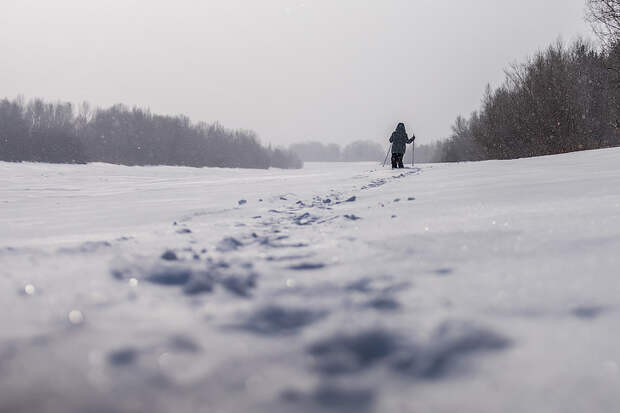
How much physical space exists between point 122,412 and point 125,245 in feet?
3.87

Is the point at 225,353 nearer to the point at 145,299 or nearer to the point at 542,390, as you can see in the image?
the point at 145,299

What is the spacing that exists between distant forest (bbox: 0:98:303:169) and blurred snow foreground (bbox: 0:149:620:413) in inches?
1547

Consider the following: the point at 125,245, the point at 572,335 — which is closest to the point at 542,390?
the point at 572,335

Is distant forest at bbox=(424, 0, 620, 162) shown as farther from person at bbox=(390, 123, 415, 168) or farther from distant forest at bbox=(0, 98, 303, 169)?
distant forest at bbox=(0, 98, 303, 169)

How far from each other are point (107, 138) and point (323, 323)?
159ft

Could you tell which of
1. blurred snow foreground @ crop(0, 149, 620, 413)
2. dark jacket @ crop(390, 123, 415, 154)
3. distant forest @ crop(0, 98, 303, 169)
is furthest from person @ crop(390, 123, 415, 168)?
distant forest @ crop(0, 98, 303, 169)

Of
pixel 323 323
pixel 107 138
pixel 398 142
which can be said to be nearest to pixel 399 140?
pixel 398 142

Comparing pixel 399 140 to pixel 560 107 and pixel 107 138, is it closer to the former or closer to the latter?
pixel 560 107

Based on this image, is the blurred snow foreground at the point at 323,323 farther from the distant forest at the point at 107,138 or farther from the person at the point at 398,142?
the distant forest at the point at 107,138

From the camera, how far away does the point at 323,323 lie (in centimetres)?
85

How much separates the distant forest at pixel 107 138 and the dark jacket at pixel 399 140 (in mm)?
33351

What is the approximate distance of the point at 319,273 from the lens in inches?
47.0

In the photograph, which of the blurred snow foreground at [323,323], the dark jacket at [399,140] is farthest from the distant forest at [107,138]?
the blurred snow foreground at [323,323]

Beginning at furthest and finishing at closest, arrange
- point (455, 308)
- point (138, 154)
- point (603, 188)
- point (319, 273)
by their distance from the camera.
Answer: point (138, 154), point (603, 188), point (319, 273), point (455, 308)
